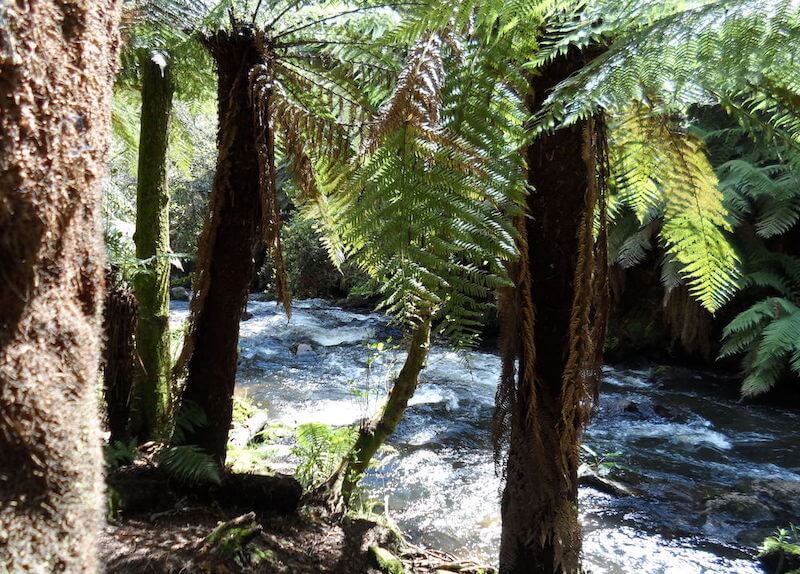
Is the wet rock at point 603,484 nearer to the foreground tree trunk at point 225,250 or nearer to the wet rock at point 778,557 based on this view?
the wet rock at point 778,557

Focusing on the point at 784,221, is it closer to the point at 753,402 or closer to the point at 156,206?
the point at 753,402

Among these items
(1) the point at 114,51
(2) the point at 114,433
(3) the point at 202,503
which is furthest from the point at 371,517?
(1) the point at 114,51

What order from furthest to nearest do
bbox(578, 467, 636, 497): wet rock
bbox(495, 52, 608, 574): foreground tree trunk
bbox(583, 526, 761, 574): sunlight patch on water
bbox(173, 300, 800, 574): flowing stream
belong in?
bbox(578, 467, 636, 497): wet rock
bbox(173, 300, 800, 574): flowing stream
bbox(583, 526, 761, 574): sunlight patch on water
bbox(495, 52, 608, 574): foreground tree trunk

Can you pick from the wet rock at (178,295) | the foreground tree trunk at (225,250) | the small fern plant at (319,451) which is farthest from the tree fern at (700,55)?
the wet rock at (178,295)

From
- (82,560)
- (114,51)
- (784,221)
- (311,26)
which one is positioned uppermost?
(784,221)

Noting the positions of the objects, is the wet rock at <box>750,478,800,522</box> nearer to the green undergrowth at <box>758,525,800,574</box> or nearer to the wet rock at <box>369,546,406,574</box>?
the green undergrowth at <box>758,525,800,574</box>

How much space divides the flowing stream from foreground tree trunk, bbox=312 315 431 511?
0.16 meters

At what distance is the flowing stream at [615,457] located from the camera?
379cm

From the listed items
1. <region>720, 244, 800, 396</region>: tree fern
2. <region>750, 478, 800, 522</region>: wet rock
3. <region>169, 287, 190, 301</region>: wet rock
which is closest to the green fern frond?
<region>750, 478, 800, 522</region>: wet rock

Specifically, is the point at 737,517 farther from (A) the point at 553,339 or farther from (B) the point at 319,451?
(A) the point at 553,339

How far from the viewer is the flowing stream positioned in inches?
149

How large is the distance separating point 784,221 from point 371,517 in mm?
5649

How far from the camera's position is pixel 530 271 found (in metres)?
1.69

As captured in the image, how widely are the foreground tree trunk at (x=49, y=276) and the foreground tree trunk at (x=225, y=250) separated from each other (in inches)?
46.6
